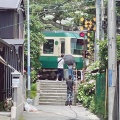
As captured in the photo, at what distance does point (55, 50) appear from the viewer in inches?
1448

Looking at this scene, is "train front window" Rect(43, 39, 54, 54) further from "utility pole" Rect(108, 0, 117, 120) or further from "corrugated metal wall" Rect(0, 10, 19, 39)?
"utility pole" Rect(108, 0, 117, 120)

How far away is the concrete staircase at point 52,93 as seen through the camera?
1167 inches

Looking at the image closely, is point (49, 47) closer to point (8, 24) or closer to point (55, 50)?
point (55, 50)

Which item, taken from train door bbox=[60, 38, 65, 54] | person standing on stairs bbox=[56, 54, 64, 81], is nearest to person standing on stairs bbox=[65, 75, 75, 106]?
person standing on stairs bbox=[56, 54, 64, 81]

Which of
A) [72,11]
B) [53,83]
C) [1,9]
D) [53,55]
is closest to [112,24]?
[1,9]

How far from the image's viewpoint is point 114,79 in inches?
585

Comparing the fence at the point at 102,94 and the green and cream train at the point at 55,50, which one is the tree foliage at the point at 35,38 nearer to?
the green and cream train at the point at 55,50

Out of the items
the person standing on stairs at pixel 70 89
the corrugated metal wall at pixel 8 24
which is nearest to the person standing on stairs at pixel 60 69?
the person standing on stairs at pixel 70 89

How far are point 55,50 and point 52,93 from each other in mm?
6836

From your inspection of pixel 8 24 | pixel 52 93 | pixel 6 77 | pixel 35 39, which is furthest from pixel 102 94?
pixel 35 39

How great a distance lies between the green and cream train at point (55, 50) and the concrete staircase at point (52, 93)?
440cm

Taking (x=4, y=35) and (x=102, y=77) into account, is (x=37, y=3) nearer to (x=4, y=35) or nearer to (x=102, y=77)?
(x=4, y=35)

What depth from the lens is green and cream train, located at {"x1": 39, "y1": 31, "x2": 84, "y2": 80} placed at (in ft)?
120

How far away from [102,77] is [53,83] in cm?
1146
